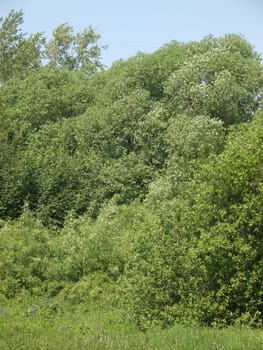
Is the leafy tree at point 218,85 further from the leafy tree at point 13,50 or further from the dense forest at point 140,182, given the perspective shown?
the leafy tree at point 13,50

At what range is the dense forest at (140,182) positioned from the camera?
14875 millimetres

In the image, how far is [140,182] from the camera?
3384cm

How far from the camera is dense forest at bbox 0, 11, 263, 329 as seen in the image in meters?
14.9

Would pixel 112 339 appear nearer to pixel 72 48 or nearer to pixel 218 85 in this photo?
pixel 218 85

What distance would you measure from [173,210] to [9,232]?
1058 cm

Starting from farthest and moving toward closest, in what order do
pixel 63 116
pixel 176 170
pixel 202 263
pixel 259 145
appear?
1. pixel 63 116
2. pixel 176 170
3. pixel 259 145
4. pixel 202 263

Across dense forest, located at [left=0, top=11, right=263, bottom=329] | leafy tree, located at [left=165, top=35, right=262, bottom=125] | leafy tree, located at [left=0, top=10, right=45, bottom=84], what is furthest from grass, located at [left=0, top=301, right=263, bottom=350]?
leafy tree, located at [left=0, top=10, right=45, bottom=84]

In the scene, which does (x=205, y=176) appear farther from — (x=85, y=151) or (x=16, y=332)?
(x=85, y=151)

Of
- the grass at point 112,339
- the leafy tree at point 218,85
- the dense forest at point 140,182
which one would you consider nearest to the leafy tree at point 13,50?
the dense forest at point 140,182

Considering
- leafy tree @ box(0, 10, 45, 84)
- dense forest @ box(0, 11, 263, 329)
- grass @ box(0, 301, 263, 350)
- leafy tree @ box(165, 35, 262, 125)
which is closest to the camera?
grass @ box(0, 301, 263, 350)

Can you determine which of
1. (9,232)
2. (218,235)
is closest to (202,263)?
(218,235)

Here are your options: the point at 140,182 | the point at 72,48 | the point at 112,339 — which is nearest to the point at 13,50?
the point at 72,48

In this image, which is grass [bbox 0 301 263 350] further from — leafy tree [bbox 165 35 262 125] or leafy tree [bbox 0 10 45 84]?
leafy tree [bbox 0 10 45 84]

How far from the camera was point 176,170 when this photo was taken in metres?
29.5
